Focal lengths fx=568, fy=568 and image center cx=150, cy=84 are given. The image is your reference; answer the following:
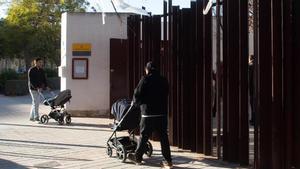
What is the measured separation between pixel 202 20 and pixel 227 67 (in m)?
1.42

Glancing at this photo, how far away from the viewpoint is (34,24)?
143ft

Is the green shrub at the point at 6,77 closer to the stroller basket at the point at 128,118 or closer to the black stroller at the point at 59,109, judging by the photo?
the black stroller at the point at 59,109

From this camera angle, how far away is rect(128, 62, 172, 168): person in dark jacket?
32.1 ft

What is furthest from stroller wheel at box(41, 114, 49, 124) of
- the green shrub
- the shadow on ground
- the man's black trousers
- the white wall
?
the green shrub

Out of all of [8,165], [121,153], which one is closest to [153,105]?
[121,153]

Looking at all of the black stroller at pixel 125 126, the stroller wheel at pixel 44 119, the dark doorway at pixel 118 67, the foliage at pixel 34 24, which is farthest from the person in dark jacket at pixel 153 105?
the foliage at pixel 34 24

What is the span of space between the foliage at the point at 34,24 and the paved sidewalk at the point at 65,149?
26168 millimetres

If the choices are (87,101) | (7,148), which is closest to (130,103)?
(7,148)

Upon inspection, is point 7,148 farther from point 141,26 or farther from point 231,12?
point 231,12

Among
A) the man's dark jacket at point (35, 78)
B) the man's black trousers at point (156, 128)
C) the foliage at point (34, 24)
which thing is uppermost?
the foliage at point (34, 24)

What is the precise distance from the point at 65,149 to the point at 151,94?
119 inches

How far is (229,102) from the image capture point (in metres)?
10.0

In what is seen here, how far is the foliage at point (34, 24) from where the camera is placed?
4288 cm

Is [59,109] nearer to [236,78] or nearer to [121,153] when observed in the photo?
[121,153]
